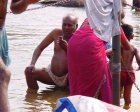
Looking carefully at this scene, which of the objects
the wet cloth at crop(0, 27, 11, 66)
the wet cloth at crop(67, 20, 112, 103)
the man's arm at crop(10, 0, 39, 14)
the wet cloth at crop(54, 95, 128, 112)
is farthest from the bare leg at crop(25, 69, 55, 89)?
the wet cloth at crop(54, 95, 128, 112)

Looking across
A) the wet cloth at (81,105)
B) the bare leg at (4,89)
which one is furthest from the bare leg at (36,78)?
the bare leg at (4,89)

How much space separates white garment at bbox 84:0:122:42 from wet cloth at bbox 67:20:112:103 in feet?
1.24

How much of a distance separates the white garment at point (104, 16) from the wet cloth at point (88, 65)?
38cm

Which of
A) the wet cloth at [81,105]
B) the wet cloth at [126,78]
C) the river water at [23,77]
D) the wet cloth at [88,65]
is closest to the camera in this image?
the wet cloth at [81,105]

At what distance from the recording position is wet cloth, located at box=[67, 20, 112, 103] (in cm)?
549

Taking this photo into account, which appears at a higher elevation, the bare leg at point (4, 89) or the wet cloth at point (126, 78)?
the bare leg at point (4, 89)

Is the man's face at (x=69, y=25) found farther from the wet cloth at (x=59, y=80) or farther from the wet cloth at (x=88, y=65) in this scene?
the wet cloth at (x=88, y=65)

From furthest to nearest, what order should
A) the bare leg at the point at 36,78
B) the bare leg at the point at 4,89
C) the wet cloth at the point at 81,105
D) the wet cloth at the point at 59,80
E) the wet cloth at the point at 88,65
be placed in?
1. the bare leg at the point at 36,78
2. the wet cloth at the point at 59,80
3. the wet cloth at the point at 88,65
4. the wet cloth at the point at 81,105
5. the bare leg at the point at 4,89

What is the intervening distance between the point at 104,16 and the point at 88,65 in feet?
2.29

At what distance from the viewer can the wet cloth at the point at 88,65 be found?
18.0 ft

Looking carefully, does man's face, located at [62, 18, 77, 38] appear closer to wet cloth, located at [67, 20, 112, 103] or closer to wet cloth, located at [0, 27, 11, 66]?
wet cloth, located at [67, 20, 112, 103]

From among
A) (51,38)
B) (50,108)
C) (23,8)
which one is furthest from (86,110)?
(51,38)

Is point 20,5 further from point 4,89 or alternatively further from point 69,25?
point 69,25

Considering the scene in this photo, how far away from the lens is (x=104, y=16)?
16.5ft
